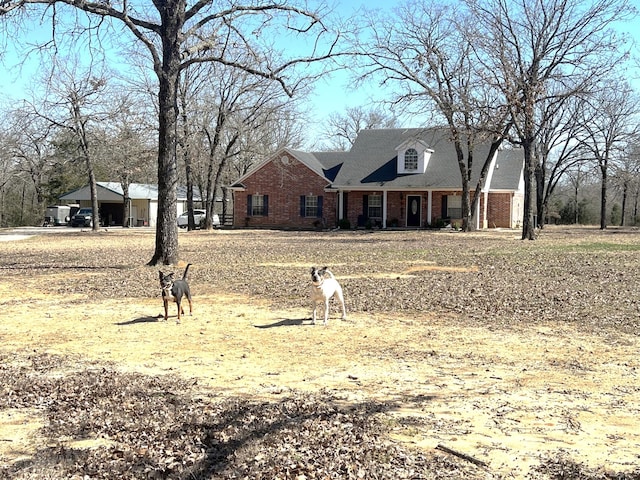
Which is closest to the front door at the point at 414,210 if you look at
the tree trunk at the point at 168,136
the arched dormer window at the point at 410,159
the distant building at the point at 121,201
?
the arched dormer window at the point at 410,159

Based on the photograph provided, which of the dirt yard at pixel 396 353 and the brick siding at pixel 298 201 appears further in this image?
the brick siding at pixel 298 201

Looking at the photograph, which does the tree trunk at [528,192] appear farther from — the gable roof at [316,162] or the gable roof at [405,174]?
the gable roof at [316,162]

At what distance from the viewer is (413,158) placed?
41.9m

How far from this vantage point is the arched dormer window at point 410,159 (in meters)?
41.8

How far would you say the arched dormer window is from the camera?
41.8 meters

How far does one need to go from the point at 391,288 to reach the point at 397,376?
20.9 ft

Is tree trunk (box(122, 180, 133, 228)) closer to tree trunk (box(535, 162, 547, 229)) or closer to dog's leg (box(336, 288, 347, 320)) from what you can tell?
tree trunk (box(535, 162, 547, 229))

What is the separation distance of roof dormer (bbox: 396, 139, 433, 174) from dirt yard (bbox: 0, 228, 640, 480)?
26036 millimetres

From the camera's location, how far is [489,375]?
6660 millimetres

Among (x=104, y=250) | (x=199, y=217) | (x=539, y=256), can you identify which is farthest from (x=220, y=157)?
(x=539, y=256)

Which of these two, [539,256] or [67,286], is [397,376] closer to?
[67,286]

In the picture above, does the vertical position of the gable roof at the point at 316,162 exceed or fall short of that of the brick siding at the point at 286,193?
it exceeds it

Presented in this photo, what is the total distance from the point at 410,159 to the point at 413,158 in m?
0.20

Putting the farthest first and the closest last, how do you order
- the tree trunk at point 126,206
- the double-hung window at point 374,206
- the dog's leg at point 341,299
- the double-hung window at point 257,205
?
1. the tree trunk at point 126,206
2. the double-hung window at point 257,205
3. the double-hung window at point 374,206
4. the dog's leg at point 341,299
